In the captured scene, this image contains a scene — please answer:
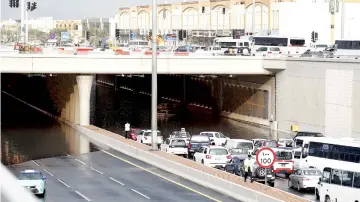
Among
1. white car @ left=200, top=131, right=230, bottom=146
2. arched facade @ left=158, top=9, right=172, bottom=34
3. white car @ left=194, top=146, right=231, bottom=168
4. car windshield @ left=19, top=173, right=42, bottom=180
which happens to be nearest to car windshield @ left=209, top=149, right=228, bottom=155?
white car @ left=194, top=146, right=231, bottom=168

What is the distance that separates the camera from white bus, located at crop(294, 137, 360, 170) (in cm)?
3212

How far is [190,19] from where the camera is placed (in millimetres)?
130375

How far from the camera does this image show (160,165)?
36.8 m

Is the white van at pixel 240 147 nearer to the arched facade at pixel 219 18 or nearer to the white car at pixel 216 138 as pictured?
the white car at pixel 216 138

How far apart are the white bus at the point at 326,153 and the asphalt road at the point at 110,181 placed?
6.42 meters

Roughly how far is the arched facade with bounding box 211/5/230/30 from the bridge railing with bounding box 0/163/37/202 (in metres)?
115

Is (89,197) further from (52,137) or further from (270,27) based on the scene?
(270,27)

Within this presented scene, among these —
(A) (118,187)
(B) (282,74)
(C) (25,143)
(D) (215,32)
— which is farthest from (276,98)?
(D) (215,32)

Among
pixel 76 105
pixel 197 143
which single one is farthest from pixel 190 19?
pixel 197 143

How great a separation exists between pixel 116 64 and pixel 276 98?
12.8m

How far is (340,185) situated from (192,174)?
7841mm

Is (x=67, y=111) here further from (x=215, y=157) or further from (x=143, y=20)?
(x=143, y=20)

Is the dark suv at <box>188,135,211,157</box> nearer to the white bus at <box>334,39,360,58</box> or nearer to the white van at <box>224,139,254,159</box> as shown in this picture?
the white van at <box>224,139,254,159</box>

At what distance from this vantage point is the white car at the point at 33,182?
90.2ft
